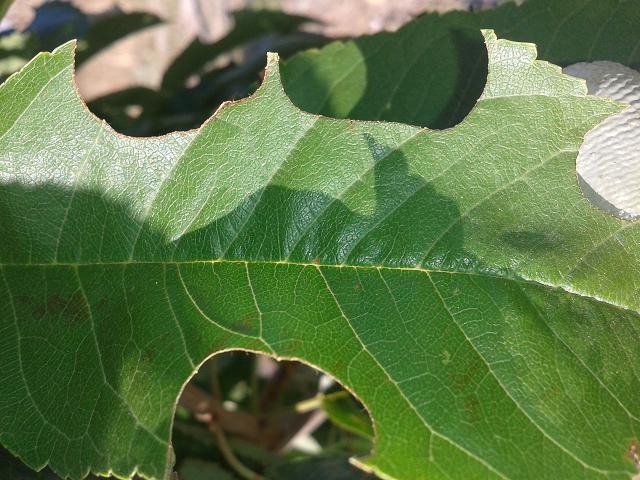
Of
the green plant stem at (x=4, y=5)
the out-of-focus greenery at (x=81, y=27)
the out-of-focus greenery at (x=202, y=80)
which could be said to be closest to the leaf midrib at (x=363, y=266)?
the green plant stem at (x=4, y=5)

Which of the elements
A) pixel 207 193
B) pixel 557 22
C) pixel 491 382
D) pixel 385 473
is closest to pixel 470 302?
pixel 491 382

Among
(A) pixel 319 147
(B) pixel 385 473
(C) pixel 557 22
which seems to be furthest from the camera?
(C) pixel 557 22

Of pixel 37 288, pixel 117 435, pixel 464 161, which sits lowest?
pixel 117 435

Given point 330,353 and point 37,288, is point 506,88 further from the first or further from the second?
point 37,288

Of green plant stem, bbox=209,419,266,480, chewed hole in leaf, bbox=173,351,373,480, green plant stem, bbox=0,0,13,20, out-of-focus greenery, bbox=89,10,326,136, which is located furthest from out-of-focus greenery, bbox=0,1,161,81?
green plant stem, bbox=209,419,266,480

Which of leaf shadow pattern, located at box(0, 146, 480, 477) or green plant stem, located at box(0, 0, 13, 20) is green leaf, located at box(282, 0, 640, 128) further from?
green plant stem, located at box(0, 0, 13, 20)

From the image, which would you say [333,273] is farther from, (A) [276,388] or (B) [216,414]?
(A) [276,388]

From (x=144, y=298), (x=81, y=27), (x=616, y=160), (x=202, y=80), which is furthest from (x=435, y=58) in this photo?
(x=81, y=27)
